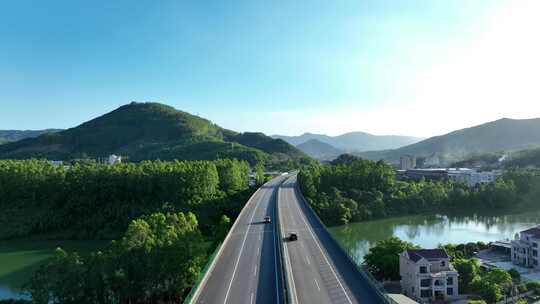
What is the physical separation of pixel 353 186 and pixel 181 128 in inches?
3401

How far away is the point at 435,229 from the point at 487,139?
144327 mm

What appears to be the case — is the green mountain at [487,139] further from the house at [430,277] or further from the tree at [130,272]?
the tree at [130,272]

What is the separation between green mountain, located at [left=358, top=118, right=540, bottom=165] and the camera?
146 metres

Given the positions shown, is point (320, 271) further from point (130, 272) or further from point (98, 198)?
point (98, 198)

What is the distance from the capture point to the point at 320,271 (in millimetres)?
15906

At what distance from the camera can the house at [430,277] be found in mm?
18594

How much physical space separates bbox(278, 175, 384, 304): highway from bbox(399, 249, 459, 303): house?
3783 mm

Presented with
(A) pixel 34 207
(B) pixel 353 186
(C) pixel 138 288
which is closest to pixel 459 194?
(B) pixel 353 186

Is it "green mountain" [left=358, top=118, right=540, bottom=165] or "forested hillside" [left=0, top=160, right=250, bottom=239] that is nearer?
"forested hillside" [left=0, top=160, right=250, bottom=239]

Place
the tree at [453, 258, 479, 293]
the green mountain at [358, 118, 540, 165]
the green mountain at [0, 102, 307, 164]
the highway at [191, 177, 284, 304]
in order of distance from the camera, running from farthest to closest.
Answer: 1. the green mountain at [358, 118, 540, 165]
2. the green mountain at [0, 102, 307, 164]
3. the tree at [453, 258, 479, 293]
4. the highway at [191, 177, 284, 304]

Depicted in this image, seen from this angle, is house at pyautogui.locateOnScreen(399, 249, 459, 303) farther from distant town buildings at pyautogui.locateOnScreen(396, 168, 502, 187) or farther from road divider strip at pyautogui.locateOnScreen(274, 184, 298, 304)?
distant town buildings at pyautogui.locateOnScreen(396, 168, 502, 187)

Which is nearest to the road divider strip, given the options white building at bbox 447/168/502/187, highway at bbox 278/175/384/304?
highway at bbox 278/175/384/304

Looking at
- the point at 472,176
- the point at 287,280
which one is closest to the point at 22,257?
the point at 287,280

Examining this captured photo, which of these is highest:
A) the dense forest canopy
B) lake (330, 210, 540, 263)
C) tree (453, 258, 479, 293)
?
the dense forest canopy
